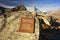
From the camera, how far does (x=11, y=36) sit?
14.2ft

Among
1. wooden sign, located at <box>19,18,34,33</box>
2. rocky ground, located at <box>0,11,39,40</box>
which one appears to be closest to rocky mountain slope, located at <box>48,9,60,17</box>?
rocky ground, located at <box>0,11,39,40</box>

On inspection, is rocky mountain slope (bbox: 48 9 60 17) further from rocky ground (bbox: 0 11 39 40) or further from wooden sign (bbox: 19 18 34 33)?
wooden sign (bbox: 19 18 34 33)

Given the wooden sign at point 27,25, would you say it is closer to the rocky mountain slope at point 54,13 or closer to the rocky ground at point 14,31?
the rocky ground at point 14,31

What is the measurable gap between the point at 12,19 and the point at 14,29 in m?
0.48

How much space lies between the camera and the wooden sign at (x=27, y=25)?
4.35 m

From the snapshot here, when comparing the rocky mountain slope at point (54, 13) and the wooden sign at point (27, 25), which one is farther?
the rocky mountain slope at point (54, 13)

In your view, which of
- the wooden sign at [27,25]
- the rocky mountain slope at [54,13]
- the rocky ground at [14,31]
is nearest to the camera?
the rocky ground at [14,31]

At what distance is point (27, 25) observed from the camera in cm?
443

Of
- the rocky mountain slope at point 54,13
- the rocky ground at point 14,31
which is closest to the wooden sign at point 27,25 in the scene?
the rocky ground at point 14,31

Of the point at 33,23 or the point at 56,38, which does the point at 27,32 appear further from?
the point at 56,38

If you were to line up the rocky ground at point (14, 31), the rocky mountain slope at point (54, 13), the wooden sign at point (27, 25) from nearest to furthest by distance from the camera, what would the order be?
Answer: the rocky ground at point (14, 31)
the wooden sign at point (27, 25)
the rocky mountain slope at point (54, 13)

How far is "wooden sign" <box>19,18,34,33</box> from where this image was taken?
435 cm

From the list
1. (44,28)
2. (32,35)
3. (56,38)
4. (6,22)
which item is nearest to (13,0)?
(44,28)

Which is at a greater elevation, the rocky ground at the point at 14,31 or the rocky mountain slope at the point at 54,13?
the rocky mountain slope at the point at 54,13
